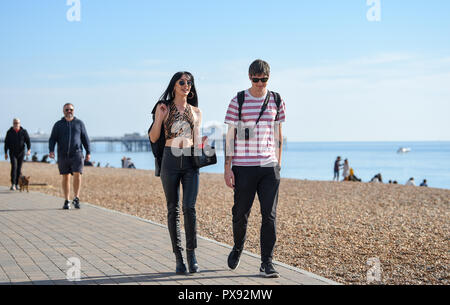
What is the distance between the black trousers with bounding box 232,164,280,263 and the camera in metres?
5.27

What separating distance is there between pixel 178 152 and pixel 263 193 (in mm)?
908

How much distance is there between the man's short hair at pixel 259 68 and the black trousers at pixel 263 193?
88cm

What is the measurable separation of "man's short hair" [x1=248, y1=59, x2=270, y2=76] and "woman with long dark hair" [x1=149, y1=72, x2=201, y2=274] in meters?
0.67

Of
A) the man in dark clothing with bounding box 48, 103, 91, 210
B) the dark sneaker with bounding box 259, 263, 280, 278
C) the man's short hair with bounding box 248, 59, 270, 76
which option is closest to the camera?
the man's short hair with bounding box 248, 59, 270, 76

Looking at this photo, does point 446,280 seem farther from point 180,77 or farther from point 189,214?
point 180,77

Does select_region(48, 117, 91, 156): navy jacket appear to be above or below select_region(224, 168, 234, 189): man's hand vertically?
above

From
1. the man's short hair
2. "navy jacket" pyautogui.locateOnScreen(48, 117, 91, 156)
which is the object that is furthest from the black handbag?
"navy jacket" pyautogui.locateOnScreen(48, 117, 91, 156)

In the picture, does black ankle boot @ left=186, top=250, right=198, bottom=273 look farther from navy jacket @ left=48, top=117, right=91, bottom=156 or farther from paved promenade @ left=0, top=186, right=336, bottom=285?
navy jacket @ left=48, top=117, right=91, bottom=156

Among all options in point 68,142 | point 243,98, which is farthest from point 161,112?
point 68,142
